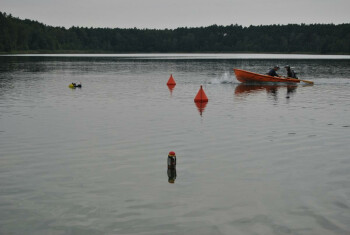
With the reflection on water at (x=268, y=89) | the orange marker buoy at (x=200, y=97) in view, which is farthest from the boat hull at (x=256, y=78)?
the orange marker buoy at (x=200, y=97)

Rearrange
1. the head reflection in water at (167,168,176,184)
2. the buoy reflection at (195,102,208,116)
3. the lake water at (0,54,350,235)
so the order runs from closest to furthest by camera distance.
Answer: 1. the lake water at (0,54,350,235)
2. the head reflection in water at (167,168,176,184)
3. the buoy reflection at (195,102,208,116)

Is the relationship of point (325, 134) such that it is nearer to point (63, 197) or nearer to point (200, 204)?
point (200, 204)

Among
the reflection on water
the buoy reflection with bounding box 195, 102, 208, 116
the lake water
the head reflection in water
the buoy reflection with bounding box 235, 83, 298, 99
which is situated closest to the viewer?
the lake water

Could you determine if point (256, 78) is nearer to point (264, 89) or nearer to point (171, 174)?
point (264, 89)

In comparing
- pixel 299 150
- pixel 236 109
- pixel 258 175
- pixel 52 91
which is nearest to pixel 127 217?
pixel 258 175

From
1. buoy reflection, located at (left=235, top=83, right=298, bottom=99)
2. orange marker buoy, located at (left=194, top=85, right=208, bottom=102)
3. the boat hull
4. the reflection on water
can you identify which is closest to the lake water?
orange marker buoy, located at (left=194, top=85, right=208, bottom=102)

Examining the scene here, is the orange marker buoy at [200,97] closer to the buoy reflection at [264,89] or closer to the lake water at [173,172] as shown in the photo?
the lake water at [173,172]

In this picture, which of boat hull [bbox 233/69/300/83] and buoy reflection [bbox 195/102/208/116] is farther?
boat hull [bbox 233/69/300/83]

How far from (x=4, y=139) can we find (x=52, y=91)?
23111 mm

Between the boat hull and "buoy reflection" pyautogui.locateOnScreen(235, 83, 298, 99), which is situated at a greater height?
the boat hull

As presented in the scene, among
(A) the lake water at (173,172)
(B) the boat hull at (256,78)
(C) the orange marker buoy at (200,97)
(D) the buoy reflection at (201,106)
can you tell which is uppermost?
(B) the boat hull at (256,78)

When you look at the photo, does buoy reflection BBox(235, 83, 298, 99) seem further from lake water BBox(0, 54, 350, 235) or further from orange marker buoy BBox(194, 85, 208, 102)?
lake water BBox(0, 54, 350, 235)

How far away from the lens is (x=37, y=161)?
1474cm

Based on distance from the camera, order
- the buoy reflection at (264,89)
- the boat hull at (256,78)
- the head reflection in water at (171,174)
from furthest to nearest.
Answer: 1. the boat hull at (256,78)
2. the buoy reflection at (264,89)
3. the head reflection in water at (171,174)
